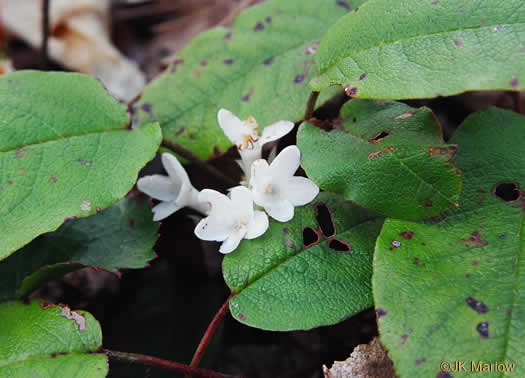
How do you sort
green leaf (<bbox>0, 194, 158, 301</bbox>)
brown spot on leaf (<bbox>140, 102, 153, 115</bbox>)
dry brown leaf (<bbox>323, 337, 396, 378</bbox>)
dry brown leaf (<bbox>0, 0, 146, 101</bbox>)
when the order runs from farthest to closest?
1. dry brown leaf (<bbox>0, 0, 146, 101</bbox>)
2. brown spot on leaf (<bbox>140, 102, 153, 115</bbox>)
3. green leaf (<bbox>0, 194, 158, 301</bbox>)
4. dry brown leaf (<bbox>323, 337, 396, 378</bbox>)

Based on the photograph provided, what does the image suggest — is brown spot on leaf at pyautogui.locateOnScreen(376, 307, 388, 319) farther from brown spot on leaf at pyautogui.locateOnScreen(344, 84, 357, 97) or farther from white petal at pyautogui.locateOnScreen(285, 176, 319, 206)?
brown spot on leaf at pyautogui.locateOnScreen(344, 84, 357, 97)

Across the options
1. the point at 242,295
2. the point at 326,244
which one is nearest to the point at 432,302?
the point at 326,244

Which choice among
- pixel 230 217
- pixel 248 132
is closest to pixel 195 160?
pixel 248 132

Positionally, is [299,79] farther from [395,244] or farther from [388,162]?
[395,244]

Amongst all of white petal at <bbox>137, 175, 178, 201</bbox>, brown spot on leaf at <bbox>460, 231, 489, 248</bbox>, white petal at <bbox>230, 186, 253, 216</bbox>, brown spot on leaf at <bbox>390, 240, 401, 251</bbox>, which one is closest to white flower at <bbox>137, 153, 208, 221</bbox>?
white petal at <bbox>137, 175, 178, 201</bbox>

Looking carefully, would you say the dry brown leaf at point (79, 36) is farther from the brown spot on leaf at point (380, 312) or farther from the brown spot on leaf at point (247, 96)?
the brown spot on leaf at point (380, 312)

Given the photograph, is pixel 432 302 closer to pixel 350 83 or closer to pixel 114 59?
pixel 350 83
